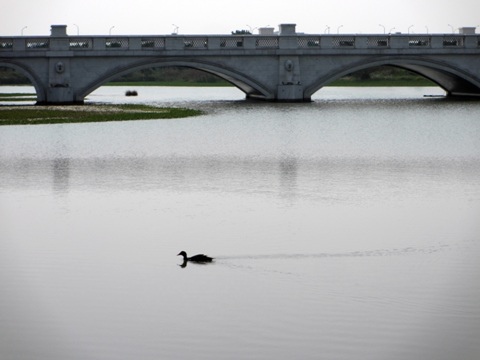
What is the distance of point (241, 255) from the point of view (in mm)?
14820

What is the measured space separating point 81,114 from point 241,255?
3601 cm

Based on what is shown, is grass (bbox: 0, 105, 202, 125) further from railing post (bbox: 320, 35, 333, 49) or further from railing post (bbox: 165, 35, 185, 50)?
railing post (bbox: 320, 35, 333, 49)

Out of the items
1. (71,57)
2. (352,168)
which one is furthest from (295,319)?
(71,57)

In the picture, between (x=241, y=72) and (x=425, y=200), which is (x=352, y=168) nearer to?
(x=425, y=200)

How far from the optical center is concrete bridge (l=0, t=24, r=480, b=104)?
6231 centimetres

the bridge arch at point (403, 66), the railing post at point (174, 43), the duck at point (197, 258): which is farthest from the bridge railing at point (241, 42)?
the duck at point (197, 258)

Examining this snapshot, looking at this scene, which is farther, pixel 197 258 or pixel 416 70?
pixel 416 70

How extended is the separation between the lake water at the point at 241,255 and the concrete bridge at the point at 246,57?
33218 millimetres

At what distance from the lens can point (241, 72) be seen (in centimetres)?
6625

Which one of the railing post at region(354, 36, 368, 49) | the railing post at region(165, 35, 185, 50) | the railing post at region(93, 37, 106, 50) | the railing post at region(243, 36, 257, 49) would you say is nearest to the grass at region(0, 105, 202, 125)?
the railing post at region(93, 37, 106, 50)

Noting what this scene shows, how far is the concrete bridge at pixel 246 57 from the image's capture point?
6231cm

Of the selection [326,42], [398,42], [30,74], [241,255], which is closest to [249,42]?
[326,42]

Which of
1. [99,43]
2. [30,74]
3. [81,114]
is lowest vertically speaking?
[81,114]

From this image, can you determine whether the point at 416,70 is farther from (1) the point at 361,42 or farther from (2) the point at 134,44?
(2) the point at 134,44
